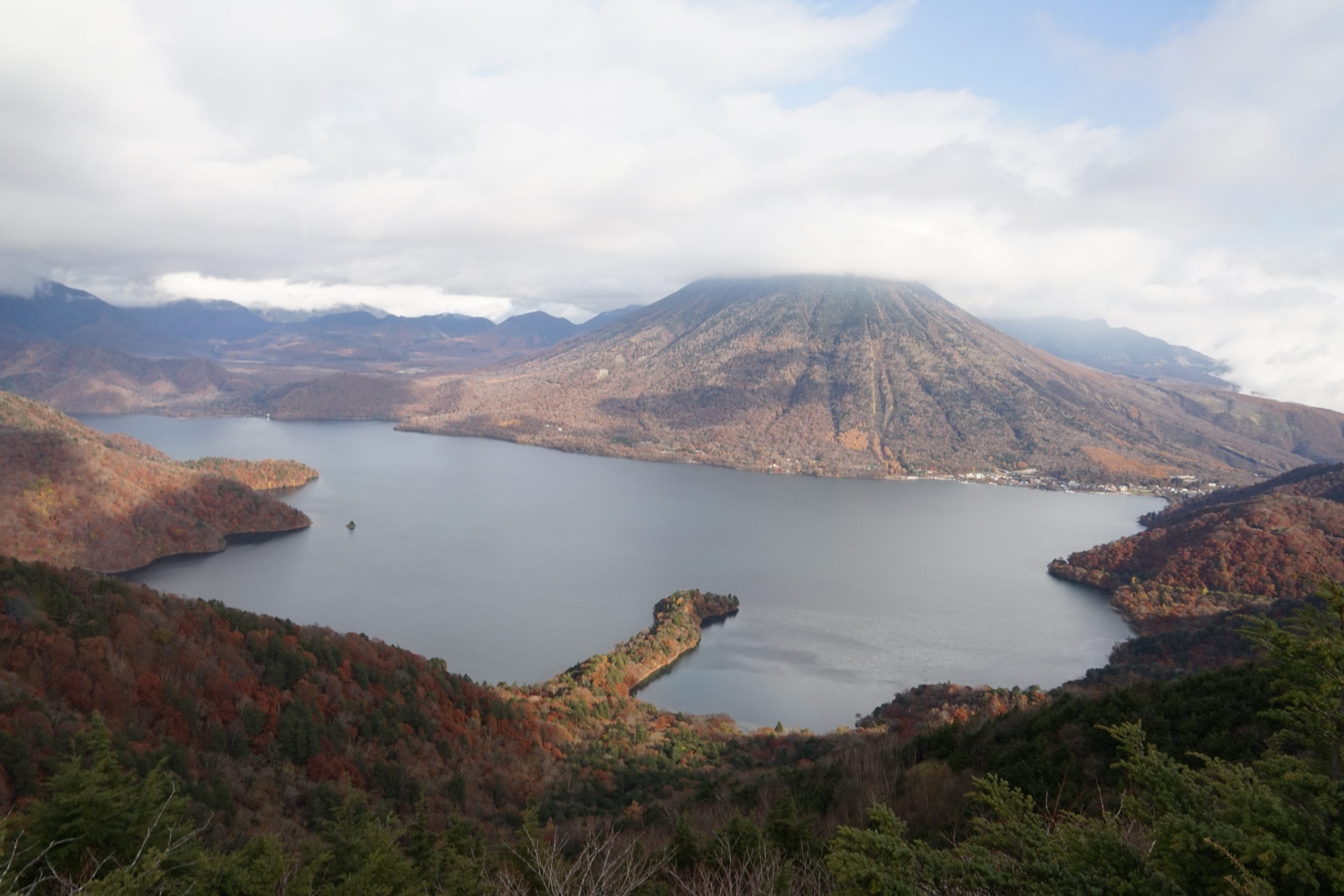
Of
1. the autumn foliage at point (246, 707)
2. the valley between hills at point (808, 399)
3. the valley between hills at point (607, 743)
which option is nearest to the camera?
the valley between hills at point (607, 743)

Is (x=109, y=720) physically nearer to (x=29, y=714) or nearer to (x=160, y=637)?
(x=29, y=714)

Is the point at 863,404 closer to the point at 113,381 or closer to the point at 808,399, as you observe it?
the point at 808,399

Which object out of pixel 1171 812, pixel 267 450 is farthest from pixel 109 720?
pixel 267 450

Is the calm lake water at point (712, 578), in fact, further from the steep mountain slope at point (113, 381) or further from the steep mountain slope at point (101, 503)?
the steep mountain slope at point (113, 381)

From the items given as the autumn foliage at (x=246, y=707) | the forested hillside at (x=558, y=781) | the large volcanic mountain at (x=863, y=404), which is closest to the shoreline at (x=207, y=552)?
the autumn foliage at (x=246, y=707)

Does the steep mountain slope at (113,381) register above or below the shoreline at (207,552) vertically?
above

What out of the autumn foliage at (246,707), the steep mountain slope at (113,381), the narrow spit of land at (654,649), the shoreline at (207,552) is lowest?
the shoreline at (207,552)

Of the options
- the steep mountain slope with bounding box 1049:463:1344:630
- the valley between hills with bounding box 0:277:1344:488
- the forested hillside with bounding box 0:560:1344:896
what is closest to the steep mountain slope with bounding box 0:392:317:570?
the forested hillside with bounding box 0:560:1344:896
